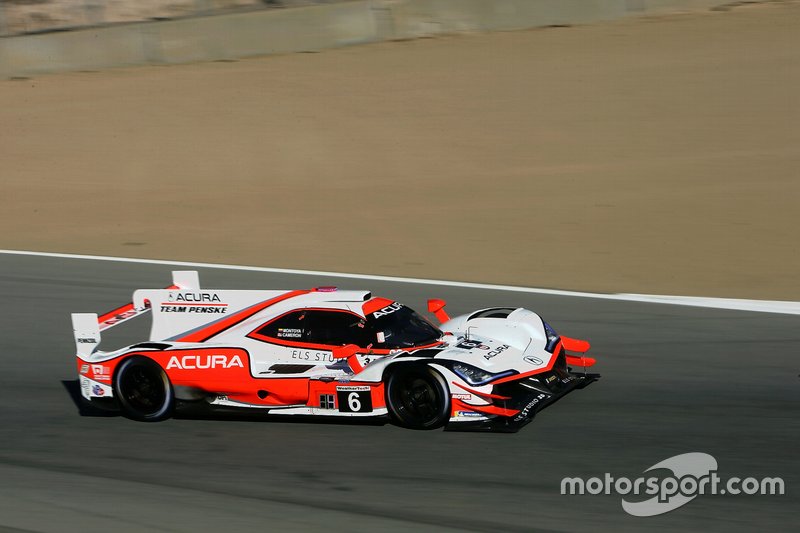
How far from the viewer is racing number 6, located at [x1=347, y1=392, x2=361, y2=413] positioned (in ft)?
30.1

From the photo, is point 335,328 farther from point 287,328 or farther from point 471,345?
point 471,345

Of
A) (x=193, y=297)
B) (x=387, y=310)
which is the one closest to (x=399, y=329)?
(x=387, y=310)

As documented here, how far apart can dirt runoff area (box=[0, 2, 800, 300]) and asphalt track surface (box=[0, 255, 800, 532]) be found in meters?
4.39

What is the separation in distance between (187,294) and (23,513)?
2966 millimetres

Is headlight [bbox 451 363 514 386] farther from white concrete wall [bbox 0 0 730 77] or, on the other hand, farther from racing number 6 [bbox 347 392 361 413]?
white concrete wall [bbox 0 0 730 77]

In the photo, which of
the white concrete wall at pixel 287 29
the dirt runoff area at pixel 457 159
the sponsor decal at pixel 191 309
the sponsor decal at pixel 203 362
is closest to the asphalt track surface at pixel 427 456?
the sponsor decal at pixel 203 362

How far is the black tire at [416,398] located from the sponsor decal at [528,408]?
1.92 ft

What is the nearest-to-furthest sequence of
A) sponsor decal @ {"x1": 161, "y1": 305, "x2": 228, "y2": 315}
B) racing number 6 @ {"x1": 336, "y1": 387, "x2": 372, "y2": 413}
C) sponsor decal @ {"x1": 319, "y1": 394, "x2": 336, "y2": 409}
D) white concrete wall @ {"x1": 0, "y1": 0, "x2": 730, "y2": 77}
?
racing number 6 @ {"x1": 336, "y1": 387, "x2": 372, "y2": 413}, sponsor decal @ {"x1": 319, "y1": 394, "x2": 336, "y2": 409}, sponsor decal @ {"x1": 161, "y1": 305, "x2": 228, "y2": 315}, white concrete wall @ {"x1": 0, "y1": 0, "x2": 730, "y2": 77}

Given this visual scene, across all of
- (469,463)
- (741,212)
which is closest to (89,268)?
(469,463)

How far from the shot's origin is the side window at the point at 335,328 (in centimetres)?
957

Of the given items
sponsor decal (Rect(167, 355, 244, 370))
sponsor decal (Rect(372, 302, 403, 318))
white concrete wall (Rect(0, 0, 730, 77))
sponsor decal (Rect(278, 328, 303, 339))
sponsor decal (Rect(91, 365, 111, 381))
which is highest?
white concrete wall (Rect(0, 0, 730, 77))

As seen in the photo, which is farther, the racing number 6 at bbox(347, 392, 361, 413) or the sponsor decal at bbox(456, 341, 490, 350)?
the sponsor decal at bbox(456, 341, 490, 350)

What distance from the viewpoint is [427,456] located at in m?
8.52

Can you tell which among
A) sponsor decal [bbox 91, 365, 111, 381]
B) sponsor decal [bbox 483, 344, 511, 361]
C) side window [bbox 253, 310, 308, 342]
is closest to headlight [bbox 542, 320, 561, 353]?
sponsor decal [bbox 483, 344, 511, 361]
